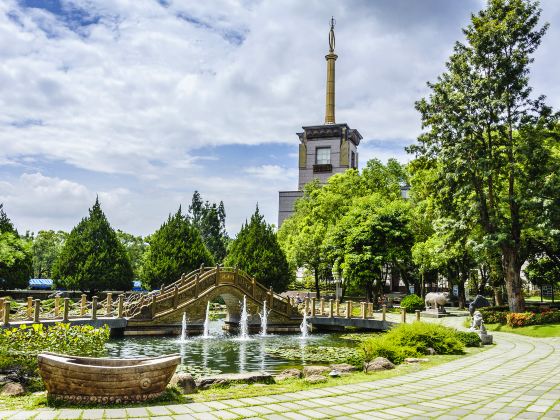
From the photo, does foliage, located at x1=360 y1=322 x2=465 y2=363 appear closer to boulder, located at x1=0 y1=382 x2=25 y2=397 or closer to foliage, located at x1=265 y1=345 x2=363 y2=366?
foliage, located at x1=265 y1=345 x2=363 y2=366

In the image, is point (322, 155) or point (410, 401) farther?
point (322, 155)

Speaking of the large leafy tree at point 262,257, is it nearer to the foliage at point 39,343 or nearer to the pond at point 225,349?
the pond at point 225,349

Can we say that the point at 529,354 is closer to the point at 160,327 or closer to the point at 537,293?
the point at 160,327

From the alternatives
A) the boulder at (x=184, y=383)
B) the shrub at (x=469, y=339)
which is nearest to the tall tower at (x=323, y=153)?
the shrub at (x=469, y=339)

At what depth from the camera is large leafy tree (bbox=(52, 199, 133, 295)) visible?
42.8m

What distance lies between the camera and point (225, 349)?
944 inches

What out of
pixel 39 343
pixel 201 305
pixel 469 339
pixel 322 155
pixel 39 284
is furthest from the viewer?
pixel 322 155

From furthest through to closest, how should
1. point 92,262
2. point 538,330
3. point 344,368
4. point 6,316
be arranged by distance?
1. point 92,262
2. point 538,330
3. point 6,316
4. point 344,368

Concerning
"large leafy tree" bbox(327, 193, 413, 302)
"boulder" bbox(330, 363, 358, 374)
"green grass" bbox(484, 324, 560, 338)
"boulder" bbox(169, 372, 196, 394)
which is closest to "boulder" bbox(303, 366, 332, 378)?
"boulder" bbox(330, 363, 358, 374)

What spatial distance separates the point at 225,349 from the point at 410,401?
16233mm

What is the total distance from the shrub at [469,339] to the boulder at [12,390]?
1465cm

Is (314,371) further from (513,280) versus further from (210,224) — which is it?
(210,224)

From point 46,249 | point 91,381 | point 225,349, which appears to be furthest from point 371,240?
point 46,249

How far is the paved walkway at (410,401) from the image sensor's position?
25.3 ft
